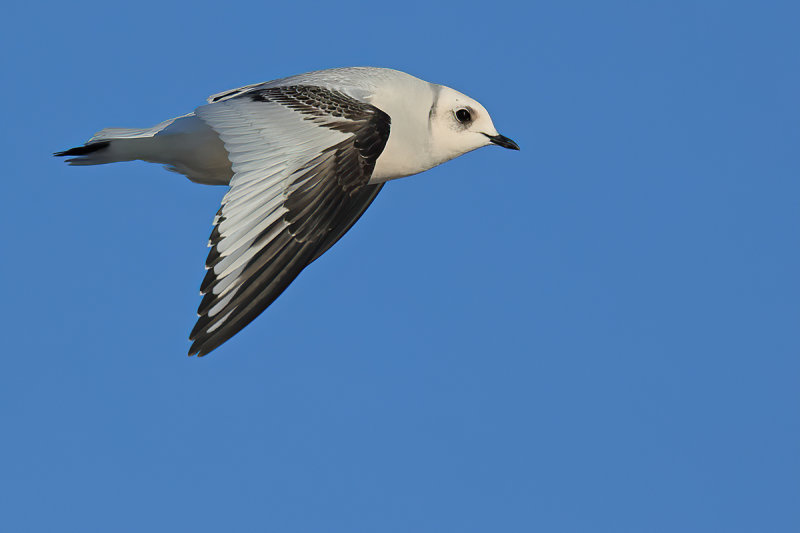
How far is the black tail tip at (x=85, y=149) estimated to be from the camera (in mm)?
8055

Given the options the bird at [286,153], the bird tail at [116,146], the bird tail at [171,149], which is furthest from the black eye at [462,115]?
the bird tail at [116,146]

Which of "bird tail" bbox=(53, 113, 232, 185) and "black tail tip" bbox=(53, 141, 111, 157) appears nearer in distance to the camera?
"bird tail" bbox=(53, 113, 232, 185)

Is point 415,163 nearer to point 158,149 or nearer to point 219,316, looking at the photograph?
point 158,149

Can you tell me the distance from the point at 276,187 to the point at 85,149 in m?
2.12

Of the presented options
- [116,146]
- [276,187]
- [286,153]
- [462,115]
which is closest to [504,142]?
[462,115]

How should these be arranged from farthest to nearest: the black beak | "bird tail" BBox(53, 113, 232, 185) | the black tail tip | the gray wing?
the black beak → the black tail tip → "bird tail" BBox(53, 113, 232, 185) → the gray wing

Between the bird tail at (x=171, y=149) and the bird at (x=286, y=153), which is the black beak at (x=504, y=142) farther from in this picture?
the bird tail at (x=171, y=149)

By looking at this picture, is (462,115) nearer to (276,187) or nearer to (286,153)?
(286,153)

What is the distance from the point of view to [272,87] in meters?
7.82

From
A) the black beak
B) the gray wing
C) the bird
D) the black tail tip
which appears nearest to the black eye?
the bird

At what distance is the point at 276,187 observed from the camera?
6.77 metres

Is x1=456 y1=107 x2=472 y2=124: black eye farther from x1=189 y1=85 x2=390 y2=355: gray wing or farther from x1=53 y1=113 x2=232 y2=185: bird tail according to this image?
x1=53 y1=113 x2=232 y2=185: bird tail

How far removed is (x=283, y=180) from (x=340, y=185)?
366 millimetres

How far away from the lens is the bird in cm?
646
